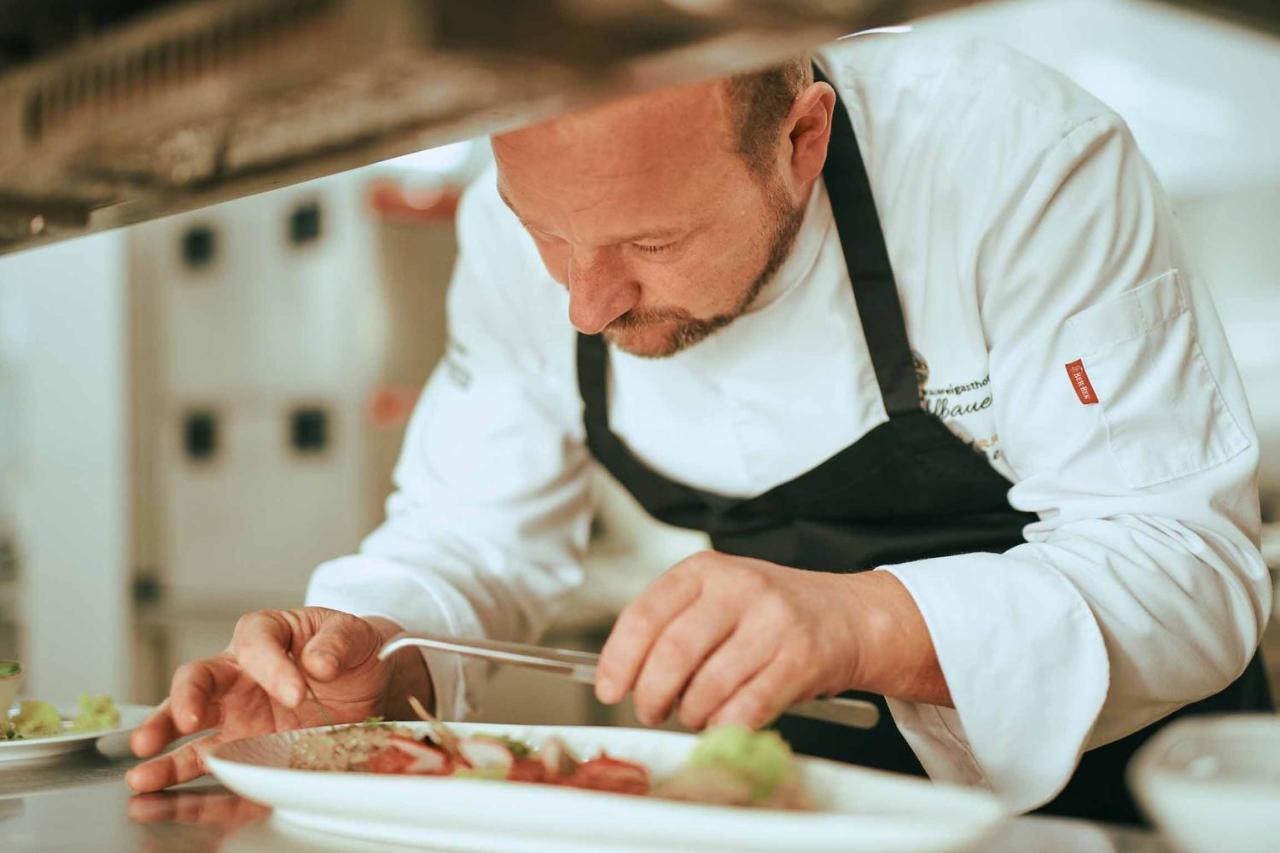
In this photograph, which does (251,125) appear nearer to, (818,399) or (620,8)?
(620,8)

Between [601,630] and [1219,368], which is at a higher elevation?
[1219,368]

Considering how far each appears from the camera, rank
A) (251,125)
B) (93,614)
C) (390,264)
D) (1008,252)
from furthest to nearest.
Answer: (93,614), (390,264), (1008,252), (251,125)

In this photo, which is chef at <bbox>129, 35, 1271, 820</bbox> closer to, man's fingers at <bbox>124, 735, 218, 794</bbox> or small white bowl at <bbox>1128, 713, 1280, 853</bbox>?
man's fingers at <bbox>124, 735, 218, 794</bbox>

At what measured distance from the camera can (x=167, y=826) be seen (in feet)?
3.18

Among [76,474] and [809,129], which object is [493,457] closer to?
[809,129]

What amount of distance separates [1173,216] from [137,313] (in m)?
3.44

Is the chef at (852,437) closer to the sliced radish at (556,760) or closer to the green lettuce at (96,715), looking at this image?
the sliced radish at (556,760)

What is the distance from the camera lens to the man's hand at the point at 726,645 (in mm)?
922

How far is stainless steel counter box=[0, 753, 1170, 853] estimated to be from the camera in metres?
0.83

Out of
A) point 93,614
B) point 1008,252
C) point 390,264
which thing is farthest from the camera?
point 93,614

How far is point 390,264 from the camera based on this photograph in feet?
11.7

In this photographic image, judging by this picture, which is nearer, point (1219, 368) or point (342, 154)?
point (342, 154)

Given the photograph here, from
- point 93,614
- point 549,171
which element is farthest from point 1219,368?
point 93,614

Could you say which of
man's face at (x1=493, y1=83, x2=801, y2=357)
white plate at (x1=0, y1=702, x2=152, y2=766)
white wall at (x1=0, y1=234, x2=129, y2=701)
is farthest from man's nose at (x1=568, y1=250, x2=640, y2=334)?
white wall at (x1=0, y1=234, x2=129, y2=701)
